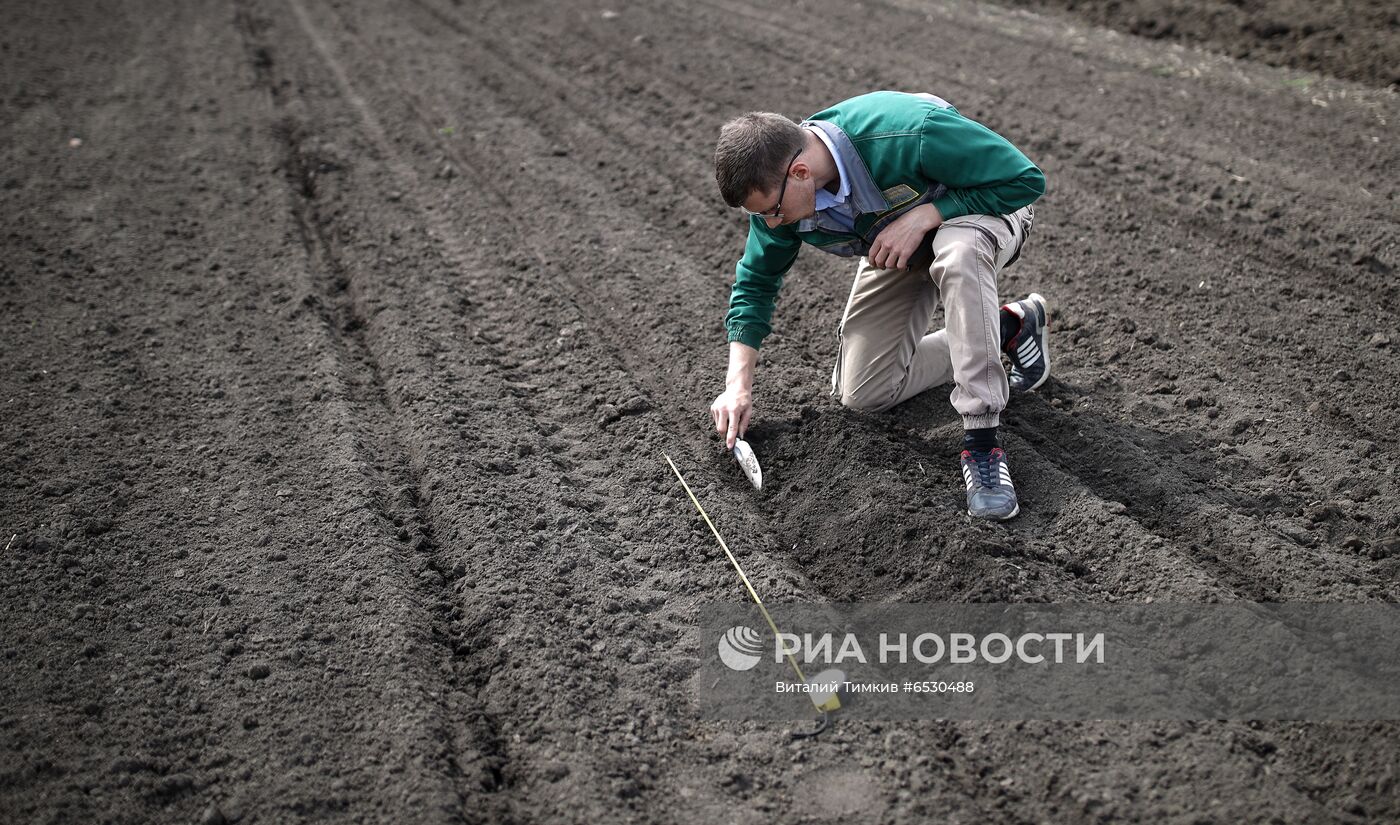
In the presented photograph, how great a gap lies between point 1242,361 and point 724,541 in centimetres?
270

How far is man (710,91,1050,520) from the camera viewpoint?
3.78m

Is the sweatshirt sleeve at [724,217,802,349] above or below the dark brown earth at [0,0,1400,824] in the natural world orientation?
above

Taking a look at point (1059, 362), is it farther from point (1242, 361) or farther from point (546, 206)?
point (546, 206)

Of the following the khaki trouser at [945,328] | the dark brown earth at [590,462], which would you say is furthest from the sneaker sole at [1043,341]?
the khaki trouser at [945,328]

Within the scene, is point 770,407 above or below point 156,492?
above

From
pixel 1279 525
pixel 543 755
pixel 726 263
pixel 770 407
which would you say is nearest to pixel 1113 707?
pixel 1279 525

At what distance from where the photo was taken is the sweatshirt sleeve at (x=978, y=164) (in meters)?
3.80

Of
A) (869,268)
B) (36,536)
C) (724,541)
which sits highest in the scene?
(869,268)

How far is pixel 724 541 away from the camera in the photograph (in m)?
4.00

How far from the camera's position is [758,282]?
14.0ft

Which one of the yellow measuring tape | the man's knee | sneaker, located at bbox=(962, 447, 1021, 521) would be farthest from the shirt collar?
the yellow measuring tape

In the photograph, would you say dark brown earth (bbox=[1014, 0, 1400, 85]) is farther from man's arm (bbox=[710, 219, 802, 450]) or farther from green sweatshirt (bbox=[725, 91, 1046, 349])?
man's arm (bbox=[710, 219, 802, 450])

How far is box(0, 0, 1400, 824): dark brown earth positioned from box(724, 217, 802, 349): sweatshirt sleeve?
553 mm

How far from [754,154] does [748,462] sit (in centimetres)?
131
